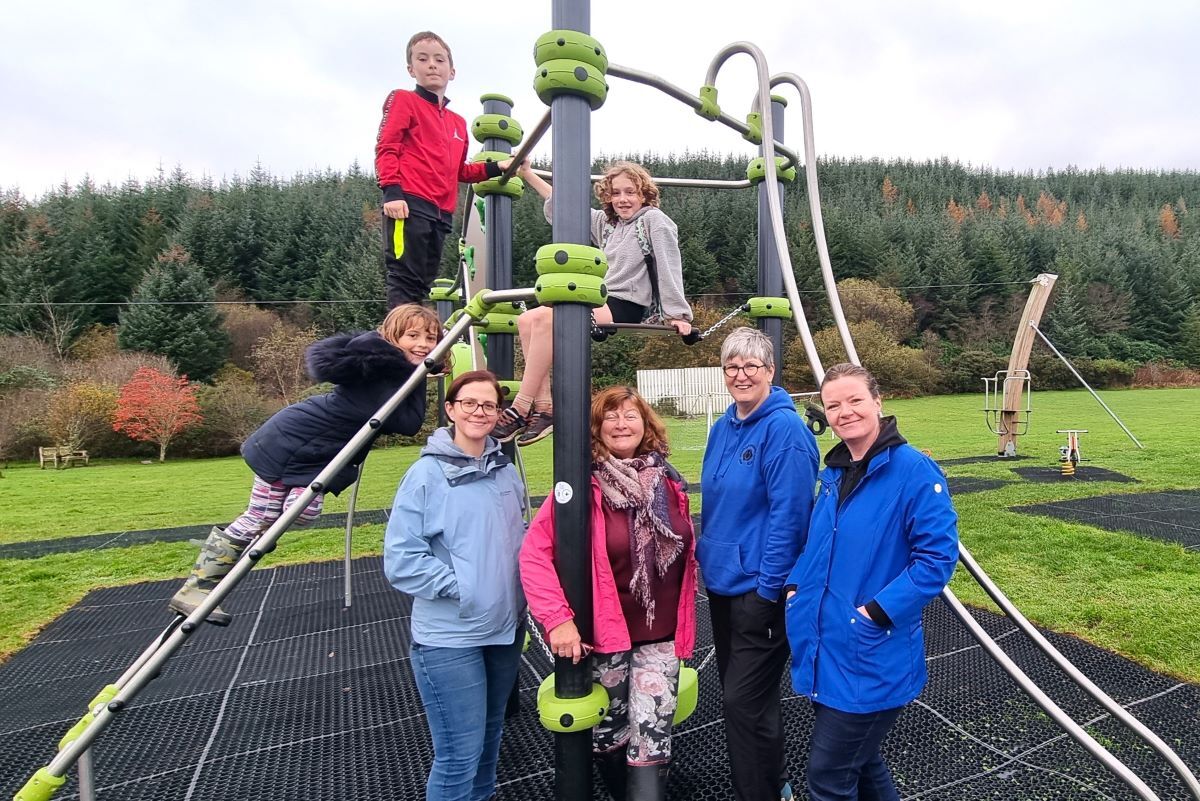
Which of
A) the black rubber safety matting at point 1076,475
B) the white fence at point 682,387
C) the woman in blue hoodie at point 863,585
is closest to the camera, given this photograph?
the woman in blue hoodie at point 863,585

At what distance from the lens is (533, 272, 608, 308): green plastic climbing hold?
1866mm

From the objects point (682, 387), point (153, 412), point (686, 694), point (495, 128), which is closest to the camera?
point (686, 694)

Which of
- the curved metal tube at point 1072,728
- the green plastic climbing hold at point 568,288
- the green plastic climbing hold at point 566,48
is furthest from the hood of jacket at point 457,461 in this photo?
the curved metal tube at point 1072,728

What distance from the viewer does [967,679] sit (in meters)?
3.49

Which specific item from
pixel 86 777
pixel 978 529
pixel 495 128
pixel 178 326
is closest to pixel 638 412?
pixel 495 128

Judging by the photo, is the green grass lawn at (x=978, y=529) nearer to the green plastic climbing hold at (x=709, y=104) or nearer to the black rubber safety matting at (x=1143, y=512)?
the black rubber safety matting at (x=1143, y=512)

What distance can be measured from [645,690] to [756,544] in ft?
1.97

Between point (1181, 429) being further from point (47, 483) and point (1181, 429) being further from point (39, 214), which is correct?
point (39, 214)

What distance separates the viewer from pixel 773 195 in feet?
8.55

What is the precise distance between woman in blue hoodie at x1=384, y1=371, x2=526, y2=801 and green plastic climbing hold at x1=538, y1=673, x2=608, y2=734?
0.23m

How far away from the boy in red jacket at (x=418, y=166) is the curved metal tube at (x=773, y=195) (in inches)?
42.2

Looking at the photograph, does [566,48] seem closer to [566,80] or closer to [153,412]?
[566,80]

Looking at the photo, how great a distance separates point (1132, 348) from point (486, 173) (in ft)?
155

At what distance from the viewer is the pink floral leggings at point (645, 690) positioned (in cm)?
211
